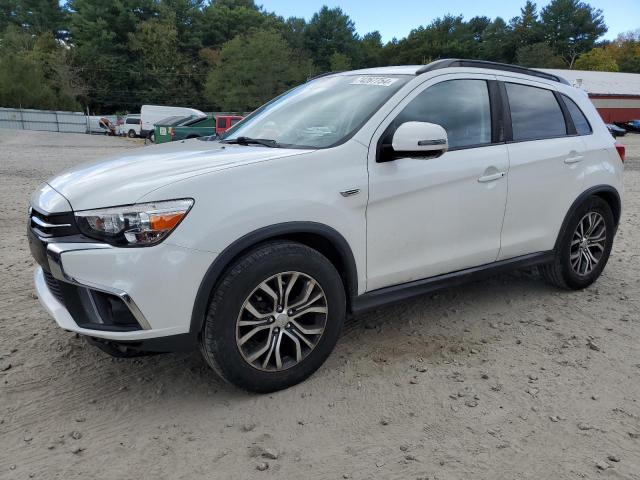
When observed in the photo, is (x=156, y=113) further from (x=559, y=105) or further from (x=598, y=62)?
(x=598, y=62)

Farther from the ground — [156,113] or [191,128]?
[156,113]

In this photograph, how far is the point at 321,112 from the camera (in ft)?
11.8

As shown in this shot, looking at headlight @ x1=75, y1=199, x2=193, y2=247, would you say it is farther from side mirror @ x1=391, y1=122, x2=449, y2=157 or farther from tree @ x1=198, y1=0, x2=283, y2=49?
tree @ x1=198, y1=0, x2=283, y2=49

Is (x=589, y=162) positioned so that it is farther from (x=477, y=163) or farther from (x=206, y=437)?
(x=206, y=437)

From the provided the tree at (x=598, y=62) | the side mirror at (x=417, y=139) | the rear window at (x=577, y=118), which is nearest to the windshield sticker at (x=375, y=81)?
the side mirror at (x=417, y=139)

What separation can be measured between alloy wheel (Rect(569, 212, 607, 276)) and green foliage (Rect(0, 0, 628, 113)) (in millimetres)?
53379

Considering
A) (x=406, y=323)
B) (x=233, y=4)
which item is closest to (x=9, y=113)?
(x=406, y=323)

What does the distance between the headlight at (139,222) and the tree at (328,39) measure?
87.3 metres

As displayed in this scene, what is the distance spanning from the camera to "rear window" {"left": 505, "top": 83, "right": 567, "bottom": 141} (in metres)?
4.00

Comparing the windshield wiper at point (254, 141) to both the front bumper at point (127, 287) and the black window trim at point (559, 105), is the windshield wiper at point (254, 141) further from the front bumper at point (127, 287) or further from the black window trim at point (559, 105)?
the black window trim at point (559, 105)

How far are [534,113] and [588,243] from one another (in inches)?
51.0

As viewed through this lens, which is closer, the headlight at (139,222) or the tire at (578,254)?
the headlight at (139,222)

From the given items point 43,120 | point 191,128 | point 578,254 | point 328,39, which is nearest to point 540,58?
point 328,39

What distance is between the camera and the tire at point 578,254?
439 cm
